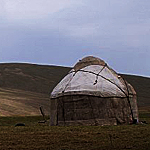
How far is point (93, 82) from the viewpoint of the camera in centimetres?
1723

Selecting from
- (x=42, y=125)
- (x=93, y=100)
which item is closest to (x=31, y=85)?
(x=42, y=125)

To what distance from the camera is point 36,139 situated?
1112 centimetres

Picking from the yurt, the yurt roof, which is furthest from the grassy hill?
the yurt

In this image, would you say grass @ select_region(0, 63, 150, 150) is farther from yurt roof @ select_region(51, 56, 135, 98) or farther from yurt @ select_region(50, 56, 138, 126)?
yurt roof @ select_region(51, 56, 135, 98)

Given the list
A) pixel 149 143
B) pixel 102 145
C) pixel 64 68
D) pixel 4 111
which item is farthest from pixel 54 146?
pixel 64 68

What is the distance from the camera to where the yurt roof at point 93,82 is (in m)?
16.9

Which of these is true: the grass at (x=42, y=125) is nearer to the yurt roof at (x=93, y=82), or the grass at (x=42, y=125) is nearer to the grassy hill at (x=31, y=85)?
the grassy hill at (x=31, y=85)

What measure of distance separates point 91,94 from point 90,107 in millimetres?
482

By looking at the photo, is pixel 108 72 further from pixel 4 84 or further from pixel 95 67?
pixel 4 84

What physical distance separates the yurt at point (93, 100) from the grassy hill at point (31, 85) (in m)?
23.5

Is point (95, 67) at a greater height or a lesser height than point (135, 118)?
greater

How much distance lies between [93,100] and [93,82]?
83 centimetres

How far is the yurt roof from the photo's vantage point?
1689 cm

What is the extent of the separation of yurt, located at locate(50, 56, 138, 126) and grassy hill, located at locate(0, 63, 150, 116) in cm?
2347
